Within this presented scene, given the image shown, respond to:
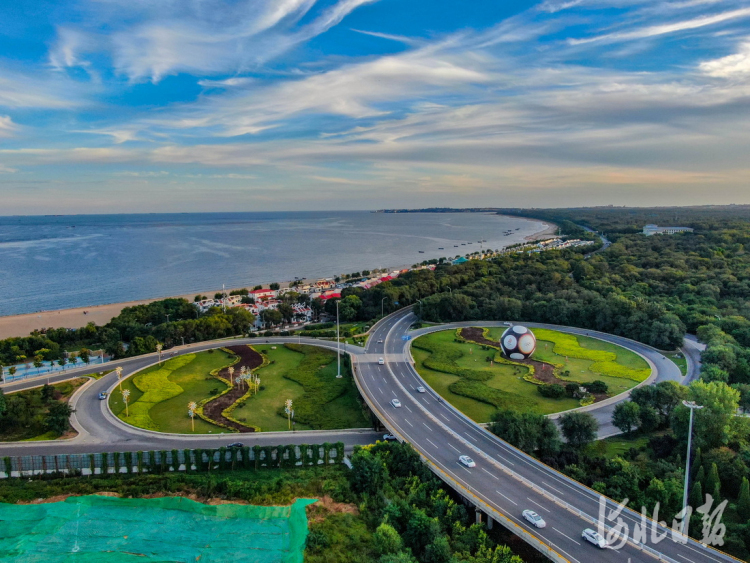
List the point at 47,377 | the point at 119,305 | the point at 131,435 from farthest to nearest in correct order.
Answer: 1. the point at 119,305
2. the point at 47,377
3. the point at 131,435

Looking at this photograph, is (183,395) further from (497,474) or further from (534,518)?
(534,518)

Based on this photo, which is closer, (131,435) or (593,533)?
(593,533)

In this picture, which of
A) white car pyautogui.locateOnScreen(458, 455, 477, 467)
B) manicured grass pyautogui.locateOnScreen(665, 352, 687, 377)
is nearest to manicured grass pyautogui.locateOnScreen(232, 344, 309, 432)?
white car pyautogui.locateOnScreen(458, 455, 477, 467)

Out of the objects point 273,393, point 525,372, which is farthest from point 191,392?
point 525,372

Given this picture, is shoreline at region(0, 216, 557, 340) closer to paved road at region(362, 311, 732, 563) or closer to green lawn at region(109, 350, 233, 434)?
green lawn at region(109, 350, 233, 434)

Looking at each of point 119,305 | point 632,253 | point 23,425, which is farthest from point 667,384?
point 119,305

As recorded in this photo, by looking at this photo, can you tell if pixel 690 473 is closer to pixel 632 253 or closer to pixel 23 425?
pixel 23 425

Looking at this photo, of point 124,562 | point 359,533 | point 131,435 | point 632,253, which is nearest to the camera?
point 124,562
